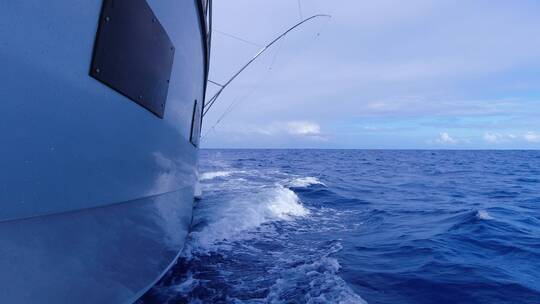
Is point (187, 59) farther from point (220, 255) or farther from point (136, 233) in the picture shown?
point (220, 255)

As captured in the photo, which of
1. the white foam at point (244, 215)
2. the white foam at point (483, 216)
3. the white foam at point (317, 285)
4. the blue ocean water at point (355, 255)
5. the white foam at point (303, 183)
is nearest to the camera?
the white foam at point (317, 285)

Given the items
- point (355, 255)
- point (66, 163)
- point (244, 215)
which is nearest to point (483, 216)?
point (355, 255)

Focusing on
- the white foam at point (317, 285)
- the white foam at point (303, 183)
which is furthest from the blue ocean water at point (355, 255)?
the white foam at point (303, 183)

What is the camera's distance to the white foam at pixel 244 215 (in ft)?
21.4

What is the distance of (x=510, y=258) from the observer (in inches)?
213

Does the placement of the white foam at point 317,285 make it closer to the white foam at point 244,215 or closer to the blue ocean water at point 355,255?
the blue ocean water at point 355,255

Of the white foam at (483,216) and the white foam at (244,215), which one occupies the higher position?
the white foam at (483,216)

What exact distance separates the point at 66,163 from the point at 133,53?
845mm

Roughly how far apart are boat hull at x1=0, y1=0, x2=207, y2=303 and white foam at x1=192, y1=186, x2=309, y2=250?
12.6ft

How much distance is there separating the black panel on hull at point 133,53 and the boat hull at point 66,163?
0.07 meters

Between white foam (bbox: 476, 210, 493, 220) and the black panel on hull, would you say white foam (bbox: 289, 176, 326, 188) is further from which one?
the black panel on hull

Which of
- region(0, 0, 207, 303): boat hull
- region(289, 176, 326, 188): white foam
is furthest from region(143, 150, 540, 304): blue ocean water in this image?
region(289, 176, 326, 188): white foam

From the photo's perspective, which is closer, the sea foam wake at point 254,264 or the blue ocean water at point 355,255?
the sea foam wake at point 254,264

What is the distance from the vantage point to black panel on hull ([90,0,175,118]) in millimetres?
1617
